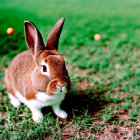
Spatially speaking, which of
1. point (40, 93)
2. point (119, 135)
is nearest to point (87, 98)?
point (119, 135)

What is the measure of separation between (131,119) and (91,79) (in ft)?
4.30

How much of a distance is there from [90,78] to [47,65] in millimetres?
1883

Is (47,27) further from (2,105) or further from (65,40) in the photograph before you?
(2,105)

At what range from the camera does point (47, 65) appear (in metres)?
2.44

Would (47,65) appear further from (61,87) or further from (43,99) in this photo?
(43,99)

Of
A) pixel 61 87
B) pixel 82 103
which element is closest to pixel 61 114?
pixel 82 103

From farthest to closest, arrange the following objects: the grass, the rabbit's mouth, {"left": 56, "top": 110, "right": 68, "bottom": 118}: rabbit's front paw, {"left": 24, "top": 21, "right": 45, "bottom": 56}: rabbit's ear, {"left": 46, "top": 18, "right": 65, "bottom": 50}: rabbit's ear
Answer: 1. {"left": 56, "top": 110, "right": 68, "bottom": 118}: rabbit's front paw
2. the grass
3. {"left": 46, "top": 18, "right": 65, "bottom": 50}: rabbit's ear
4. {"left": 24, "top": 21, "right": 45, "bottom": 56}: rabbit's ear
5. the rabbit's mouth

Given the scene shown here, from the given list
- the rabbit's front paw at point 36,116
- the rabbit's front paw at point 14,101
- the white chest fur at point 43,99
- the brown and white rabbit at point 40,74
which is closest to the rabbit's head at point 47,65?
the brown and white rabbit at point 40,74

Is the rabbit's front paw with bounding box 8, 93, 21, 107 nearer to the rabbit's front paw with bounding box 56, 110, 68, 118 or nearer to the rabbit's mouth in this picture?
the rabbit's front paw with bounding box 56, 110, 68, 118

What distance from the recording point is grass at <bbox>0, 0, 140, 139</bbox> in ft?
9.18

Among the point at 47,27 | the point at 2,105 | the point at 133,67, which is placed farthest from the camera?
the point at 47,27

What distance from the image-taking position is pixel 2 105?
11.2 ft

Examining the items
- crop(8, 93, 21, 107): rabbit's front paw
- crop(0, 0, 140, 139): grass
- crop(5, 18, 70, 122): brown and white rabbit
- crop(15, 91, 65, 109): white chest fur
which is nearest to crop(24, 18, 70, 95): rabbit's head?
crop(5, 18, 70, 122): brown and white rabbit

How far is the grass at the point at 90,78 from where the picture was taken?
2797 millimetres
